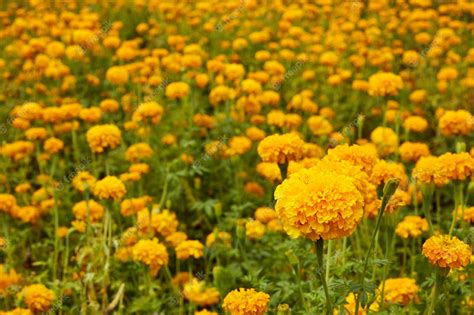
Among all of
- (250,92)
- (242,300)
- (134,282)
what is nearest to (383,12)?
(250,92)

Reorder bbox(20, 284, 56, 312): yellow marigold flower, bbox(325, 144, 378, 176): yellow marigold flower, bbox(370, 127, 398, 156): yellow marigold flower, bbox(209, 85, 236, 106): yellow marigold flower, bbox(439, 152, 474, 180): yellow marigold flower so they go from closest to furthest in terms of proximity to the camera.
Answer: bbox(325, 144, 378, 176): yellow marigold flower, bbox(439, 152, 474, 180): yellow marigold flower, bbox(20, 284, 56, 312): yellow marigold flower, bbox(370, 127, 398, 156): yellow marigold flower, bbox(209, 85, 236, 106): yellow marigold flower

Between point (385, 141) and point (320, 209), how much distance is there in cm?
196

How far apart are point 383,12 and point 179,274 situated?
3.84 meters

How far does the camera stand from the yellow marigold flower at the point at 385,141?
10.1ft

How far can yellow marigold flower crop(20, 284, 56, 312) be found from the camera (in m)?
2.37

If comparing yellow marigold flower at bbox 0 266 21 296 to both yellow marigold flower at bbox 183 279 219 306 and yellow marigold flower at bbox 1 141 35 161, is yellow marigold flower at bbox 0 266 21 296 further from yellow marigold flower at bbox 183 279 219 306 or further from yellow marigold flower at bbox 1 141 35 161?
yellow marigold flower at bbox 1 141 35 161

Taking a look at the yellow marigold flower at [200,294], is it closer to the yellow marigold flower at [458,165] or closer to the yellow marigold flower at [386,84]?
the yellow marigold flower at [458,165]

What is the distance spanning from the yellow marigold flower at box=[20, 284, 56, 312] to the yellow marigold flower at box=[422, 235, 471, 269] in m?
1.41

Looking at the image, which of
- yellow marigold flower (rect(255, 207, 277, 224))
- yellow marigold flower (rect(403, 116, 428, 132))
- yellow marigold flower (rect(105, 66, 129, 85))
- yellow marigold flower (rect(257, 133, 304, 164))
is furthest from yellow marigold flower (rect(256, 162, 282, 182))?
yellow marigold flower (rect(105, 66, 129, 85))

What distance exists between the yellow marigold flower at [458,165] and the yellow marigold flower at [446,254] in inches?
18.8

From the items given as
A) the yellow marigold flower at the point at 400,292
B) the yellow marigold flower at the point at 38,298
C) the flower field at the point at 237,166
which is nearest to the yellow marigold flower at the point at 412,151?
the flower field at the point at 237,166

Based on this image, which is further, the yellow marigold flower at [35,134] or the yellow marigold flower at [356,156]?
the yellow marigold flower at [35,134]

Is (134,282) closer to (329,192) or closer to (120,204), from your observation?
(120,204)

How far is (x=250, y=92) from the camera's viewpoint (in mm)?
3861
